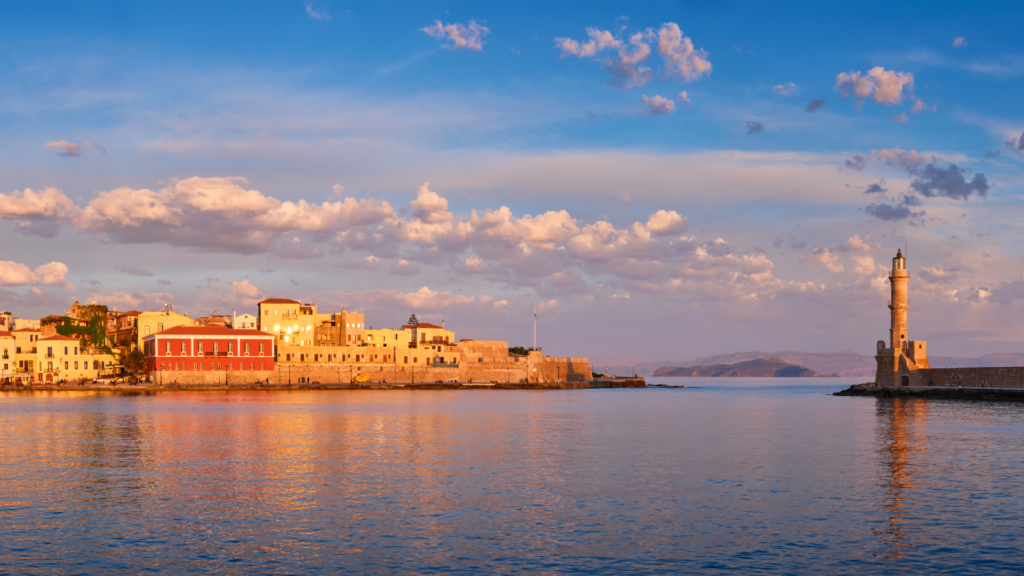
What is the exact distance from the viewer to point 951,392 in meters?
76.8

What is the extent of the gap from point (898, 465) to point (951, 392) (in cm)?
5622

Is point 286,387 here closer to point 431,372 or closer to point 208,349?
point 208,349

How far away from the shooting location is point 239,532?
17.4 m

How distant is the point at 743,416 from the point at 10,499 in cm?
4729

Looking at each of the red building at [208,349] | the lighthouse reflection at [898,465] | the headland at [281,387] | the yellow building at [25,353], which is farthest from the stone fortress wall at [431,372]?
the lighthouse reflection at [898,465]

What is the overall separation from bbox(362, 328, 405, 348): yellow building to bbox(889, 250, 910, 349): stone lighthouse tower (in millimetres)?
72394

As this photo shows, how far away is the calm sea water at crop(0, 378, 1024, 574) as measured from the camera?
1526cm

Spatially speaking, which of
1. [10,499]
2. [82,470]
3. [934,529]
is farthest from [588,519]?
[82,470]

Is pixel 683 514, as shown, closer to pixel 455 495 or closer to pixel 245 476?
pixel 455 495

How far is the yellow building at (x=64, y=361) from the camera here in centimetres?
10406

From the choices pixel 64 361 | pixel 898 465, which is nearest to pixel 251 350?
pixel 64 361

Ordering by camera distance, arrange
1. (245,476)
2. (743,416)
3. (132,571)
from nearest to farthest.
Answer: (132,571) → (245,476) → (743,416)

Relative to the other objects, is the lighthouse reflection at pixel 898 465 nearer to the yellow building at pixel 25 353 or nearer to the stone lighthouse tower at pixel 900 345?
the stone lighthouse tower at pixel 900 345

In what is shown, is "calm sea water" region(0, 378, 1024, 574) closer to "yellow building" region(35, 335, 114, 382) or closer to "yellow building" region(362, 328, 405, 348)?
"yellow building" region(35, 335, 114, 382)
